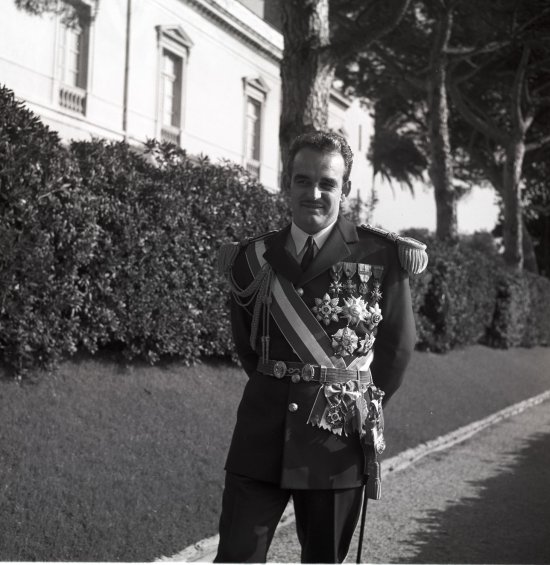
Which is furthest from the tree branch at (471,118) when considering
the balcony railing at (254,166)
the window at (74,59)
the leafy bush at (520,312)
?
the window at (74,59)

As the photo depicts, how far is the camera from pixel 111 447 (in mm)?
6508

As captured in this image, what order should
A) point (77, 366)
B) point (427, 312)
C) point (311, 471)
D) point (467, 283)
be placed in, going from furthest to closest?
1. point (467, 283)
2. point (427, 312)
3. point (77, 366)
4. point (311, 471)

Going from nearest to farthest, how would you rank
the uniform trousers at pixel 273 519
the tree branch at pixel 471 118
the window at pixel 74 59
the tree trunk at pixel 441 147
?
the uniform trousers at pixel 273 519
the window at pixel 74 59
the tree trunk at pixel 441 147
the tree branch at pixel 471 118

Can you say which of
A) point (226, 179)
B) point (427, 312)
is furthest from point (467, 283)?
point (226, 179)

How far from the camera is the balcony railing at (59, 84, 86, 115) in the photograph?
1374cm

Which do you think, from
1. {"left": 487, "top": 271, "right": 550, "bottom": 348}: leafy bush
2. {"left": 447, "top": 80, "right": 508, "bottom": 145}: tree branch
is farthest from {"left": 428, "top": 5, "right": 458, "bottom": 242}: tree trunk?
{"left": 447, "top": 80, "right": 508, "bottom": 145}: tree branch

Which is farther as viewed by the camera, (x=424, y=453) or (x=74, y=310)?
(x=424, y=453)

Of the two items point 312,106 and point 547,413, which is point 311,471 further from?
point 547,413

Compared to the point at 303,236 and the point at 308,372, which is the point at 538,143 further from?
the point at 308,372

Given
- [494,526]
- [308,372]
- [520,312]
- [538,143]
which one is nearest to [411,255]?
[308,372]

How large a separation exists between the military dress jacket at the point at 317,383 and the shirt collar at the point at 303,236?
0.02 metres

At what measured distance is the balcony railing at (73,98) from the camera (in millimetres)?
13741

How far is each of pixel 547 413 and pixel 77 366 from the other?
8992 mm

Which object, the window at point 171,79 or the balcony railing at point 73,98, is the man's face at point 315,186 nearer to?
the balcony railing at point 73,98
